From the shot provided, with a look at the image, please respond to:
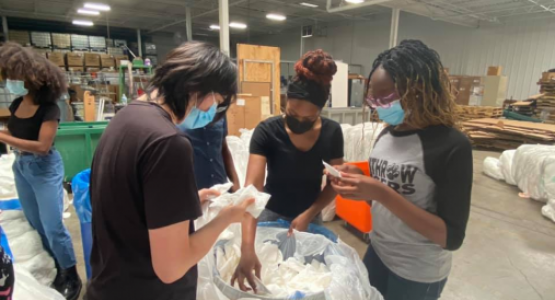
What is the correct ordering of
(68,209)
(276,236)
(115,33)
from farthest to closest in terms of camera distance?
(115,33), (68,209), (276,236)

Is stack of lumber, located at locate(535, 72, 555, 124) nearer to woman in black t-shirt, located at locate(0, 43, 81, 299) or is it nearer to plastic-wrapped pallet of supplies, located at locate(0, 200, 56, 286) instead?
woman in black t-shirt, located at locate(0, 43, 81, 299)

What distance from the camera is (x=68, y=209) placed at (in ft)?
11.4

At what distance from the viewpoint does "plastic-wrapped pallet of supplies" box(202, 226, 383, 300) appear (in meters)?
0.96

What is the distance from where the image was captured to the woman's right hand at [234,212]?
0.81 meters

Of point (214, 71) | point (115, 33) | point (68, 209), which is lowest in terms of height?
point (68, 209)

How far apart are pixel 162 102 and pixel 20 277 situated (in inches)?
49.9

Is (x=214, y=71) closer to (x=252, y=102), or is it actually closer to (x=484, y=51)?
(x=252, y=102)

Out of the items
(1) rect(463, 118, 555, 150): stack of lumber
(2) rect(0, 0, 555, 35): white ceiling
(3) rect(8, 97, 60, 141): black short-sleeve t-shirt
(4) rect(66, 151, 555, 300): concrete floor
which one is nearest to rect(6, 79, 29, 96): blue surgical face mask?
(3) rect(8, 97, 60, 141): black short-sleeve t-shirt

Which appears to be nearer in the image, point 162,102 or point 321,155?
point 162,102

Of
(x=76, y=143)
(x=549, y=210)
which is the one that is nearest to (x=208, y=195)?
(x=76, y=143)

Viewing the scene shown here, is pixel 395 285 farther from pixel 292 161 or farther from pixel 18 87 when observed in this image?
pixel 18 87

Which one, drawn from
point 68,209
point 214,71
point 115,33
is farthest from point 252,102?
point 115,33

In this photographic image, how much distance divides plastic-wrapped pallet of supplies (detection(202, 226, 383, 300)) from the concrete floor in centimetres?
160

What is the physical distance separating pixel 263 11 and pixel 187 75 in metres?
10.2
